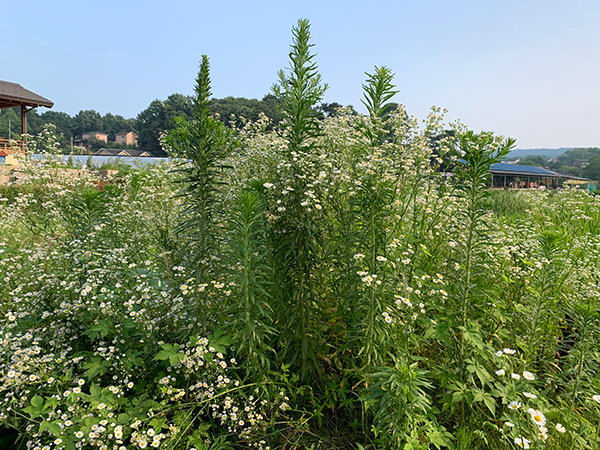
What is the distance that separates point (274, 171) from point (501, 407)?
255 centimetres

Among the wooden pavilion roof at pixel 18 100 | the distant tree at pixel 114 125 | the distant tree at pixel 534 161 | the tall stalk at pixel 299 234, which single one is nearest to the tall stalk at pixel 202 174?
the tall stalk at pixel 299 234

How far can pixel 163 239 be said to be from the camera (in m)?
3.39

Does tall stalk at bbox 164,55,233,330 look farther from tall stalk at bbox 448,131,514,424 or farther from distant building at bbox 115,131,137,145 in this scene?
distant building at bbox 115,131,137,145

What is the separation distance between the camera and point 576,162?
11169 cm

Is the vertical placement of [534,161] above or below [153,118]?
below

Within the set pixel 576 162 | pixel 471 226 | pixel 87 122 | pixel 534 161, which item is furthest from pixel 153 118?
pixel 576 162

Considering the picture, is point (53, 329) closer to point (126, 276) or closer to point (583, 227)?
point (126, 276)

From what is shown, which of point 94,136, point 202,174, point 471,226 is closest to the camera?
point 471,226

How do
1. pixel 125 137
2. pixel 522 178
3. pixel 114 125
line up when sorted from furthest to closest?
pixel 125 137 → pixel 114 125 → pixel 522 178

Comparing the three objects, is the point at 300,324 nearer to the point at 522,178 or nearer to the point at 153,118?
the point at 522,178

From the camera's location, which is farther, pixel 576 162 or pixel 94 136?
pixel 576 162

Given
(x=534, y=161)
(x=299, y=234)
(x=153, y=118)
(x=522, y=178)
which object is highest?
(x=153, y=118)

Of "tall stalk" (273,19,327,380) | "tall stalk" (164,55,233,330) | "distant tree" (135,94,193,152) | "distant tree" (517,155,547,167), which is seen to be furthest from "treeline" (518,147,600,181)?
"tall stalk" (164,55,233,330)

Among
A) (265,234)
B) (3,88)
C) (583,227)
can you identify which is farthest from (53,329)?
(3,88)
